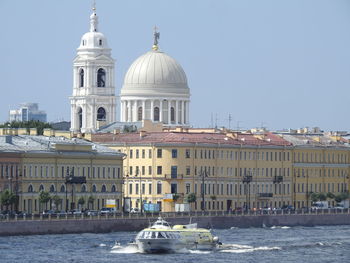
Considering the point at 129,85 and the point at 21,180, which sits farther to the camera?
the point at 129,85

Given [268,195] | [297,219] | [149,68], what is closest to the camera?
[297,219]

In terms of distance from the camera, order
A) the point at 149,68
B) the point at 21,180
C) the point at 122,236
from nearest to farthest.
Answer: the point at 122,236
the point at 21,180
the point at 149,68

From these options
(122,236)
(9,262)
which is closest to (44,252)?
(9,262)

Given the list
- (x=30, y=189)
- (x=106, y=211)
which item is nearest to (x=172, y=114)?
(x=30, y=189)

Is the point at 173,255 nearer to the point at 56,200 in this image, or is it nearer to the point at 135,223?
the point at 135,223

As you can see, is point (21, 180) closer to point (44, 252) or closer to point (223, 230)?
point (223, 230)

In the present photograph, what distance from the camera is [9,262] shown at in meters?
107

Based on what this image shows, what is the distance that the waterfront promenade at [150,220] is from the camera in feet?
408

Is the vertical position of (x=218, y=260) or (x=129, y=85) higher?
(x=129, y=85)

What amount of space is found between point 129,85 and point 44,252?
78.6 metres

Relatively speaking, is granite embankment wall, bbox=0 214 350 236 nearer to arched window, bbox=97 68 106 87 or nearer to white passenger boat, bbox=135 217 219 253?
white passenger boat, bbox=135 217 219 253

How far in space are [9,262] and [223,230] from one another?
36.4 m

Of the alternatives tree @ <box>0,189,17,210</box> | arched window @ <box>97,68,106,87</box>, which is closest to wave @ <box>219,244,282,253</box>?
tree @ <box>0,189,17,210</box>

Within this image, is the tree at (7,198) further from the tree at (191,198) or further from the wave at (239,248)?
the tree at (191,198)
